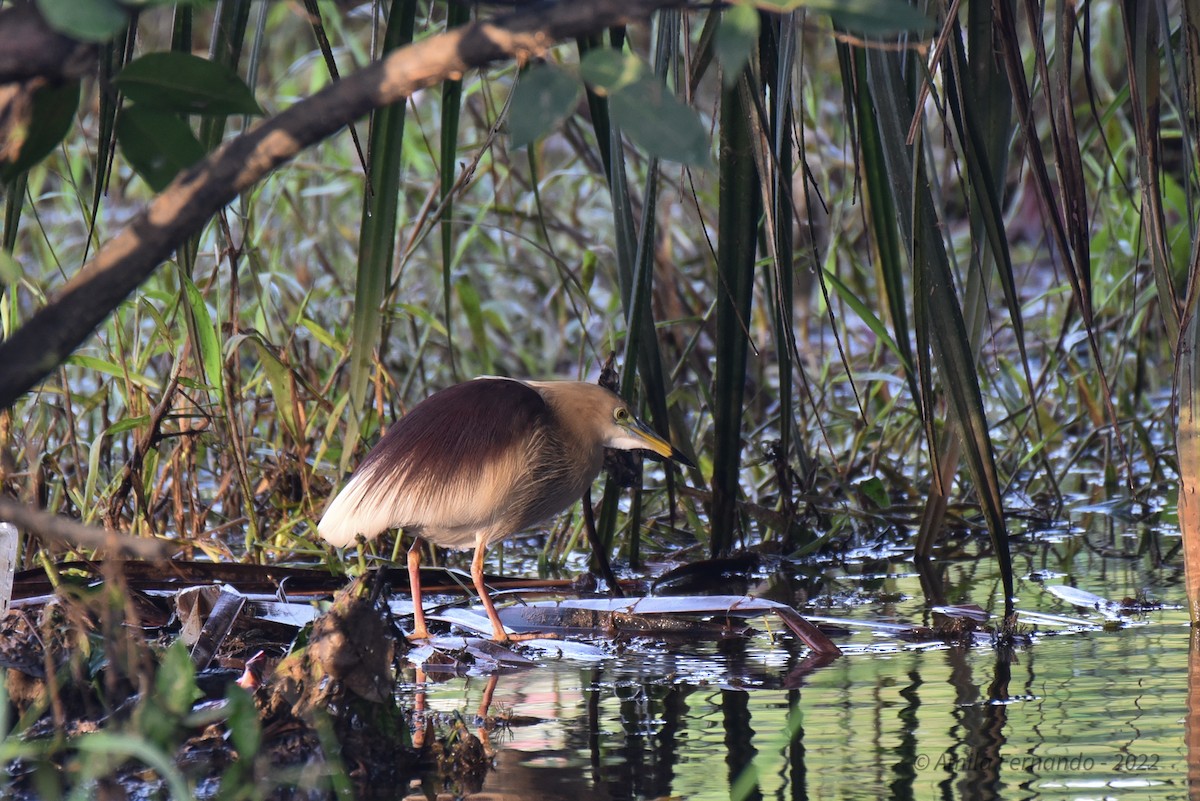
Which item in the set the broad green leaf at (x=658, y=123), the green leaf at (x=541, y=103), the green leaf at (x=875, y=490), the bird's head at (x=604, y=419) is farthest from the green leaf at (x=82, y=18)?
the green leaf at (x=875, y=490)

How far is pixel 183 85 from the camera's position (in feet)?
6.20

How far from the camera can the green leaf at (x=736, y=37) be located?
1.55 meters

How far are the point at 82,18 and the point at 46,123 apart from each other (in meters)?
0.40

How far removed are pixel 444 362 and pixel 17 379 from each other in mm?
4837

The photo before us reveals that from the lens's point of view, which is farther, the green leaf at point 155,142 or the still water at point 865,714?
the still water at point 865,714

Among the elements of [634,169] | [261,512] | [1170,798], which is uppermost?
[634,169]

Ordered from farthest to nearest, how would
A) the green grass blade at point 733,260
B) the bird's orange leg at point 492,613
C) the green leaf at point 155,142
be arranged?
the bird's orange leg at point 492,613, the green grass blade at point 733,260, the green leaf at point 155,142

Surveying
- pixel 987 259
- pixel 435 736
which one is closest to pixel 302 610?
pixel 435 736

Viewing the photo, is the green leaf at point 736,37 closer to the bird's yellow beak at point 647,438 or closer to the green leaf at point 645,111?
the green leaf at point 645,111

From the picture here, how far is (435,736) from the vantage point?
2.68 m

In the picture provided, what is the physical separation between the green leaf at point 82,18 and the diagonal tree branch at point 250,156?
0.90ft

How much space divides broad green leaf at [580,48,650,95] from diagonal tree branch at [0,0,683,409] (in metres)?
0.10

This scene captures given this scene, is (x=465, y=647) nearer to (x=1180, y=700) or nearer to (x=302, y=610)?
(x=302, y=610)

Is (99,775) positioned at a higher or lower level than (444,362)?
lower
